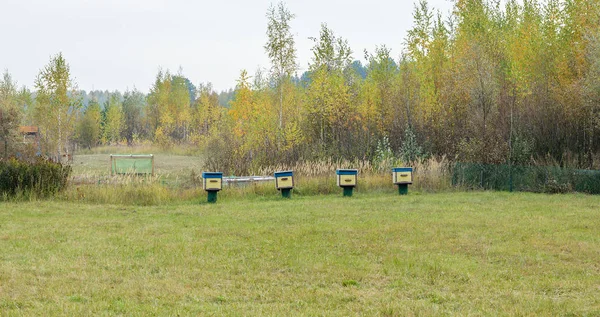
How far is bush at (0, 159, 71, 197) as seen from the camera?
15.5 m

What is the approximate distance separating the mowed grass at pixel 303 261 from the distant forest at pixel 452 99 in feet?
21.0

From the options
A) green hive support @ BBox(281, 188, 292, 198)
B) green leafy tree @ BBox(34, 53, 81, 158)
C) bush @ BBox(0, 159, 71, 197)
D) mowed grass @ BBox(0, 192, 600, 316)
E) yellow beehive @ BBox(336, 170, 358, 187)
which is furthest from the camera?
green leafy tree @ BBox(34, 53, 81, 158)

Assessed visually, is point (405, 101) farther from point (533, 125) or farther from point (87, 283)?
point (87, 283)

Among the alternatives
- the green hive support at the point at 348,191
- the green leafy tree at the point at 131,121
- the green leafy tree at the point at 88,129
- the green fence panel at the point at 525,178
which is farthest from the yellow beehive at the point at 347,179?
the green leafy tree at the point at 131,121

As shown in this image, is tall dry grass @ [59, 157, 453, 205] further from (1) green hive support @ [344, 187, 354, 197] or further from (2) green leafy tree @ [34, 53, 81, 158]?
(2) green leafy tree @ [34, 53, 81, 158]

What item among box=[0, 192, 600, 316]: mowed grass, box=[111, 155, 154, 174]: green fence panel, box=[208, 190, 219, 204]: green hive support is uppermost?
box=[111, 155, 154, 174]: green fence panel

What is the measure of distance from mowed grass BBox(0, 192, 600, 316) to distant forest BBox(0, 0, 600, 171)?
6.39 metres

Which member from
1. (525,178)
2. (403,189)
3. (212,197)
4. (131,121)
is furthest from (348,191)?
(131,121)

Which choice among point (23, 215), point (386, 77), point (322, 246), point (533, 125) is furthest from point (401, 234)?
point (386, 77)

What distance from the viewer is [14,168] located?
15.6 m

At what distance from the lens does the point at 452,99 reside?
2317cm

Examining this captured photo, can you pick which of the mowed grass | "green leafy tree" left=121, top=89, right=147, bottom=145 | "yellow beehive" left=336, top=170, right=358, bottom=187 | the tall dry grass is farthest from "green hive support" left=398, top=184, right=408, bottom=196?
"green leafy tree" left=121, top=89, right=147, bottom=145

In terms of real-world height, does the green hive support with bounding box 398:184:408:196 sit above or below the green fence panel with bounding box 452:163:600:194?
below

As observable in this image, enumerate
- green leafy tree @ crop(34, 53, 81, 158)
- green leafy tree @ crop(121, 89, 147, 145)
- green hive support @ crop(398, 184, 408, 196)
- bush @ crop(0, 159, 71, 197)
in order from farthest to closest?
green leafy tree @ crop(121, 89, 147, 145) < green leafy tree @ crop(34, 53, 81, 158) < green hive support @ crop(398, 184, 408, 196) < bush @ crop(0, 159, 71, 197)
